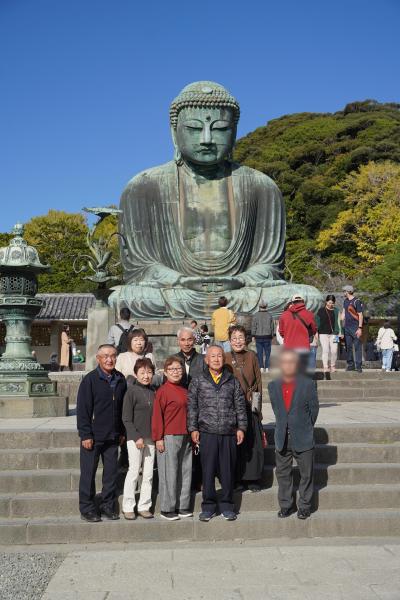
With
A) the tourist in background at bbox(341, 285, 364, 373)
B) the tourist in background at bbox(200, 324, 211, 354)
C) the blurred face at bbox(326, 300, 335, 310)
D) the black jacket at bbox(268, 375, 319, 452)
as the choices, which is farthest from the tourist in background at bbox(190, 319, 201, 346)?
the black jacket at bbox(268, 375, 319, 452)

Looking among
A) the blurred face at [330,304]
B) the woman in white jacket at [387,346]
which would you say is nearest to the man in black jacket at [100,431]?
→ the blurred face at [330,304]

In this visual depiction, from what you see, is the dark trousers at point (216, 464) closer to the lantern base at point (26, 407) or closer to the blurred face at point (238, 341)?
the blurred face at point (238, 341)

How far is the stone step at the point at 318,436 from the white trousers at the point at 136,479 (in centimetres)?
101

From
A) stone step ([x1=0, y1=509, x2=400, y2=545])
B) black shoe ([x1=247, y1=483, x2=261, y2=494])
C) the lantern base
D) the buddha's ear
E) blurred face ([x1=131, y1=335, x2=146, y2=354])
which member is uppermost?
the buddha's ear

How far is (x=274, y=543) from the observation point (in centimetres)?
525

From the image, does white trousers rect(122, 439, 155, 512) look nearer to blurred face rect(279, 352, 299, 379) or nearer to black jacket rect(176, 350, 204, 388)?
black jacket rect(176, 350, 204, 388)

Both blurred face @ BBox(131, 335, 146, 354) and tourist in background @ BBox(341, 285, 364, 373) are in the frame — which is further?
tourist in background @ BBox(341, 285, 364, 373)

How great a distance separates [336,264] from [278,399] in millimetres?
28930

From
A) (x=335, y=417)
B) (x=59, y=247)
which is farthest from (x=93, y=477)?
→ (x=59, y=247)

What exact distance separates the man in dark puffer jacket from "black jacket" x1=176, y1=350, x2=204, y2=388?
165 mm

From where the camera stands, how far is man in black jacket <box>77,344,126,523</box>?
5461mm

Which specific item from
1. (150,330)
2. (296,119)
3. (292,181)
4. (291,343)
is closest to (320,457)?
(291,343)

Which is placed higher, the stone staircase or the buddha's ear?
the buddha's ear

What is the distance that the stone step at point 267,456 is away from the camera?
6.15 metres
